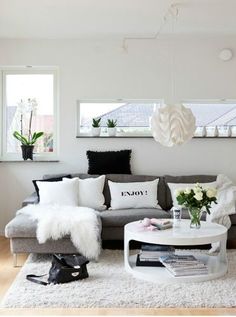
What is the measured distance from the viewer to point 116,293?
3.45 meters

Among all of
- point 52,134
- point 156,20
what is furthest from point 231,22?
point 52,134

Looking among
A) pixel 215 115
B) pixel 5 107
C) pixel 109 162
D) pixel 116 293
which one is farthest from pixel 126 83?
pixel 116 293

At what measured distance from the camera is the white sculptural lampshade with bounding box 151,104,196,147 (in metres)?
4.23

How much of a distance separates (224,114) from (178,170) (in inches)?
39.6

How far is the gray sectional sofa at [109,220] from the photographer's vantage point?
4.24m

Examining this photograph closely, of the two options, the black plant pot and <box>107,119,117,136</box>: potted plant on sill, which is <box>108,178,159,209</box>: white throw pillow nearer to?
<box>107,119,117,136</box>: potted plant on sill

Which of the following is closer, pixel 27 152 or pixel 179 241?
pixel 179 241

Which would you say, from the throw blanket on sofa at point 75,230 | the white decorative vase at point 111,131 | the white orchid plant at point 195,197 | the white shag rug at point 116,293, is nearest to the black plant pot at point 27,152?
the white decorative vase at point 111,131

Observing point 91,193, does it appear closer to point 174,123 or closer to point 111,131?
point 111,131

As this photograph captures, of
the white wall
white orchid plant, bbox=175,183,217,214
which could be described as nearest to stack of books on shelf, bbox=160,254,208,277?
white orchid plant, bbox=175,183,217,214

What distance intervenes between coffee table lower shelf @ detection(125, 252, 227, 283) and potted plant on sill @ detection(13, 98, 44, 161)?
7.49 feet

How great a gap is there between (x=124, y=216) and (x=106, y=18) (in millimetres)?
2211

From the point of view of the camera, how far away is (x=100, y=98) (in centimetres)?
580

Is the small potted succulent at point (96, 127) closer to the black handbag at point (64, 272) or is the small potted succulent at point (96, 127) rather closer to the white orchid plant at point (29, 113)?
the white orchid plant at point (29, 113)
